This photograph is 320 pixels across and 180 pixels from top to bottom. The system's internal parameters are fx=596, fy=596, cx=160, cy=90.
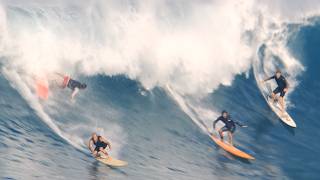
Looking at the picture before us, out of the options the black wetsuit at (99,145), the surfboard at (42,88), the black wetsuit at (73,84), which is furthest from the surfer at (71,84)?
the black wetsuit at (99,145)

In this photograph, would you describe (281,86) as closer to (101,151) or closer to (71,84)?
(71,84)

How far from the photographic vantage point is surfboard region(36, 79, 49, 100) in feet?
60.3

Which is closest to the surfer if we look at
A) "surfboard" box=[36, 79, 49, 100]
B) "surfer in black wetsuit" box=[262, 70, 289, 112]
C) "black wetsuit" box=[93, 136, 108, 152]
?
"surfboard" box=[36, 79, 49, 100]

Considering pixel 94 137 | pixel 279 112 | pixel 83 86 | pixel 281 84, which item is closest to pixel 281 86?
pixel 281 84

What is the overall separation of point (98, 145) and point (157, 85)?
7.51 metres

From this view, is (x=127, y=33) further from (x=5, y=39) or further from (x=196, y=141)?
(x=196, y=141)

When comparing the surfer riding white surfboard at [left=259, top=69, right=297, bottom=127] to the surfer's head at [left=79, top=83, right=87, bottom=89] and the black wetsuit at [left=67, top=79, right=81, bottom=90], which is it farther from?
the black wetsuit at [left=67, top=79, right=81, bottom=90]

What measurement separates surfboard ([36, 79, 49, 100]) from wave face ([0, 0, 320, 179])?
0.80 feet

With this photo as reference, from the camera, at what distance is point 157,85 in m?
22.6

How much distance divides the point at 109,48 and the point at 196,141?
627 centimetres

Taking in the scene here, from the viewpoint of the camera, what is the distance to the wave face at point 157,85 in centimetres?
1595

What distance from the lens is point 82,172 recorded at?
13859 millimetres

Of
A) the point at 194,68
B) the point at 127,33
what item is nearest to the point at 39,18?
the point at 127,33

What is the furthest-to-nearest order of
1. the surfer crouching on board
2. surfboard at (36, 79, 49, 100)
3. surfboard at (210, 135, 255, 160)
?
1. surfboard at (36, 79, 49, 100)
2. surfboard at (210, 135, 255, 160)
3. the surfer crouching on board
